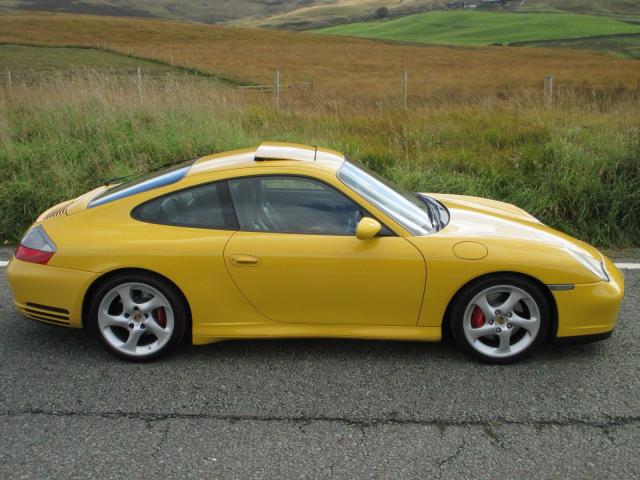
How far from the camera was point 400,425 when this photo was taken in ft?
10.7

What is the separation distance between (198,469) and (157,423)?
49 cm

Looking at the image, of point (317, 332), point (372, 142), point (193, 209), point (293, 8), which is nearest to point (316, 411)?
point (317, 332)

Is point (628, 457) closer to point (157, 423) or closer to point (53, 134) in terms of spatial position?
point (157, 423)

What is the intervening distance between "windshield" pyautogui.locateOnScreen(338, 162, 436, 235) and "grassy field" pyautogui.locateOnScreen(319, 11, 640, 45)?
62453mm

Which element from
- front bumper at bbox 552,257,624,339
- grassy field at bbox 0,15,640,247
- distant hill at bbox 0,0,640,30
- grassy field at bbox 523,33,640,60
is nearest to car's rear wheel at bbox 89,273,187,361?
front bumper at bbox 552,257,624,339

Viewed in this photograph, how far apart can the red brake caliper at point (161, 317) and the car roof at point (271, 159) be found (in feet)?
2.87

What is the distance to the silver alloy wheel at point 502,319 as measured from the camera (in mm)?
3857

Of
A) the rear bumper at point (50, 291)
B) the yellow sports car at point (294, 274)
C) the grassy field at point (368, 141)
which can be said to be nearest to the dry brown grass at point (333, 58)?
the grassy field at point (368, 141)

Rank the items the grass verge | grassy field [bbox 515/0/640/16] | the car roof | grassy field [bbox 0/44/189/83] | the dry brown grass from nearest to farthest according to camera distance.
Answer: the car roof < the grass verge < the dry brown grass < grassy field [bbox 0/44/189/83] < grassy field [bbox 515/0/640/16]

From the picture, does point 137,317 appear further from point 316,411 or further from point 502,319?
point 502,319

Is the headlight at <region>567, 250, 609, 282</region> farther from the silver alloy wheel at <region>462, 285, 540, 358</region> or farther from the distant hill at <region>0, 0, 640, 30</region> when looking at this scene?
the distant hill at <region>0, 0, 640, 30</region>

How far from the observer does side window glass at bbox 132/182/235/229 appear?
13.0ft

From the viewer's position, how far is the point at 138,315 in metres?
3.93

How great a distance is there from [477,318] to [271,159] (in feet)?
5.26
